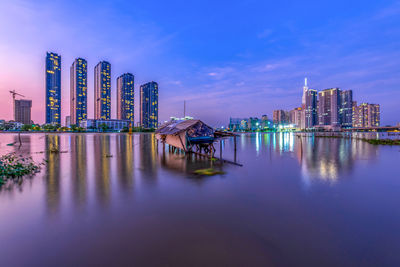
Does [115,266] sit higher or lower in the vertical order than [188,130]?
lower

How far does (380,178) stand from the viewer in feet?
45.7

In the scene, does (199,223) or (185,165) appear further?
(185,165)

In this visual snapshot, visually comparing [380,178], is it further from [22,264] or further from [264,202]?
[22,264]

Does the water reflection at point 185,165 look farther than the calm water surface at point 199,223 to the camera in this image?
Yes

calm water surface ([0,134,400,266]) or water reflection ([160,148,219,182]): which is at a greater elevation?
water reflection ([160,148,219,182])

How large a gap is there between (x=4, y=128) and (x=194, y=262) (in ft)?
815

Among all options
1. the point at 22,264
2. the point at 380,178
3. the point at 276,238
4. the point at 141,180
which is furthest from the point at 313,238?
the point at 380,178

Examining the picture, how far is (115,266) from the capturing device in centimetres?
469

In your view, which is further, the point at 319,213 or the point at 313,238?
the point at 319,213

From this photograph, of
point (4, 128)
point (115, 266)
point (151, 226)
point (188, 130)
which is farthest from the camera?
point (4, 128)

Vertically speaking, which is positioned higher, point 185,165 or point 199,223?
point 185,165

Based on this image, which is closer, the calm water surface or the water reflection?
the calm water surface

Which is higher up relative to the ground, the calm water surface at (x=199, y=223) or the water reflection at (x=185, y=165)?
the water reflection at (x=185, y=165)

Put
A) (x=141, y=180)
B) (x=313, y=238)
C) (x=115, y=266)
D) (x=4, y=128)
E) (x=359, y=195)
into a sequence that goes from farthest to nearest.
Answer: (x=4, y=128) < (x=141, y=180) < (x=359, y=195) < (x=313, y=238) < (x=115, y=266)
